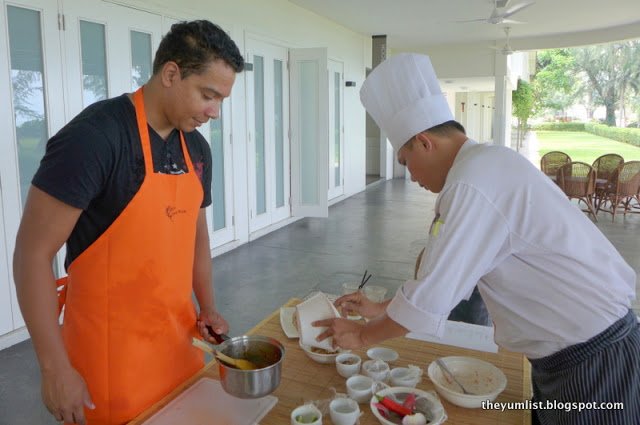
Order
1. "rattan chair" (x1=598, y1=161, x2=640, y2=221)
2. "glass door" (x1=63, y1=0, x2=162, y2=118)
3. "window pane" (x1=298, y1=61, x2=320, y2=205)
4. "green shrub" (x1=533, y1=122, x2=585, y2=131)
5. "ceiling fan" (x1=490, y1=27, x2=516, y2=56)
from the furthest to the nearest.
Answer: "green shrub" (x1=533, y1=122, x2=585, y2=131) → "ceiling fan" (x1=490, y1=27, x2=516, y2=56) → "rattan chair" (x1=598, y1=161, x2=640, y2=221) → "window pane" (x1=298, y1=61, x2=320, y2=205) → "glass door" (x1=63, y1=0, x2=162, y2=118)

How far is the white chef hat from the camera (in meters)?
1.18

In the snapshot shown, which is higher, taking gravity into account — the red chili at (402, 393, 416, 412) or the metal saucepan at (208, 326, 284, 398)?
the metal saucepan at (208, 326, 284, 398)

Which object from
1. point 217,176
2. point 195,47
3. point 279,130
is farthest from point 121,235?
point 279,130

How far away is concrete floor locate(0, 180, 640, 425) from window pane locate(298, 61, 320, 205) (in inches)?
20.0

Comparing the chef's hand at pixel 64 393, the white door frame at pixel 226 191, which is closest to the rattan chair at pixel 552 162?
the white door frame at pixel 226 191

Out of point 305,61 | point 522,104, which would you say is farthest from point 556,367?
point 522,104

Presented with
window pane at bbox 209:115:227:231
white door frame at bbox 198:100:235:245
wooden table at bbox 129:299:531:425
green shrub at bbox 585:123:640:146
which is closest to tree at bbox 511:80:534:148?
green shrub at bbox 585:123:640:146

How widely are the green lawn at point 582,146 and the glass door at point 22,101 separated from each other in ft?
55.2

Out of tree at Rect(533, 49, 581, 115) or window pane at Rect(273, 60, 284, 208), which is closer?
window pane at Rect(273, 60, 284, 208)

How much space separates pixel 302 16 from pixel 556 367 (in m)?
6.84

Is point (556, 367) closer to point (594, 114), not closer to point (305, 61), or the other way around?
point (305, 61)

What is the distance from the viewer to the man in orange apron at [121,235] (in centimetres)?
107

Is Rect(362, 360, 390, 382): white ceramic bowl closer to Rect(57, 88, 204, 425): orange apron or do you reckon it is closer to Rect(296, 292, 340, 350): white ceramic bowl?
Rect(296, 292, 340, 350): white ceramic bowl

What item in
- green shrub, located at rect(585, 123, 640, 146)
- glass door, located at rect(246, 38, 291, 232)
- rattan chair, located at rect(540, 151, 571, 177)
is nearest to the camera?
glass door, located at rect(246, 38, 291, 232)
